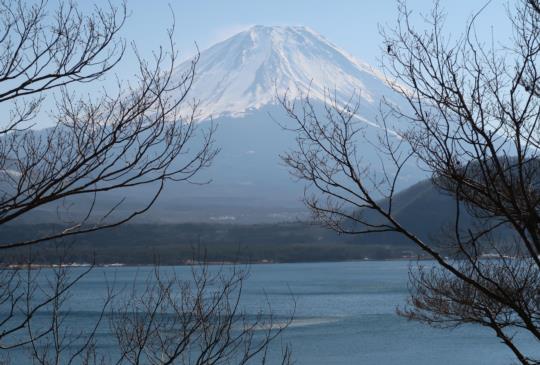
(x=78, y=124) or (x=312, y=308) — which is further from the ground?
(x=78, y=124)

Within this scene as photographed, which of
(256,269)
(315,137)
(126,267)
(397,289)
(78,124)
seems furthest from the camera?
(256,269)

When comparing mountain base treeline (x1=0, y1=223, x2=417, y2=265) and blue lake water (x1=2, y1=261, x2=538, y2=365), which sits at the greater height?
mountain base treeline (x1=0, y1=223, x2=417, y2=265)

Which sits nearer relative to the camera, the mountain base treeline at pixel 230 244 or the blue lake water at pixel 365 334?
the blue lake water at pixel 365 334

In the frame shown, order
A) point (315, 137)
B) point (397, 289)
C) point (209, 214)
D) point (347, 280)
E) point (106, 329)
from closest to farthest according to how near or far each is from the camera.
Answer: point (315, 137) < point (106, 329) < point (397, 289) < point (347, 280) < point (209, 214)

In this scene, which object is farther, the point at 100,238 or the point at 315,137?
the point at 100,238

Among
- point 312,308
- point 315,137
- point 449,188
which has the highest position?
point 315,137

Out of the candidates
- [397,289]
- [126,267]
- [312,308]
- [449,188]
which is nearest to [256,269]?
[126,267]

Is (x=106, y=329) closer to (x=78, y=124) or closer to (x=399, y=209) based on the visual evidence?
(x=78, y=124)

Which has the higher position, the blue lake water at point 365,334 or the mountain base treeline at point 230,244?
the mountain base treeline at point 230,244

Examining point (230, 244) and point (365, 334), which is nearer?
point (365, 334)

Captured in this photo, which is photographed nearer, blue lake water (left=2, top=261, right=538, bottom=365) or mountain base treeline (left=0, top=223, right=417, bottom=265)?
blue lake water (left=2, top=261, right=538, bottom=365)

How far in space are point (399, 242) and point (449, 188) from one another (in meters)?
98.0

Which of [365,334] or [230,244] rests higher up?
[230,244]

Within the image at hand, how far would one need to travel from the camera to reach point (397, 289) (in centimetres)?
5869
